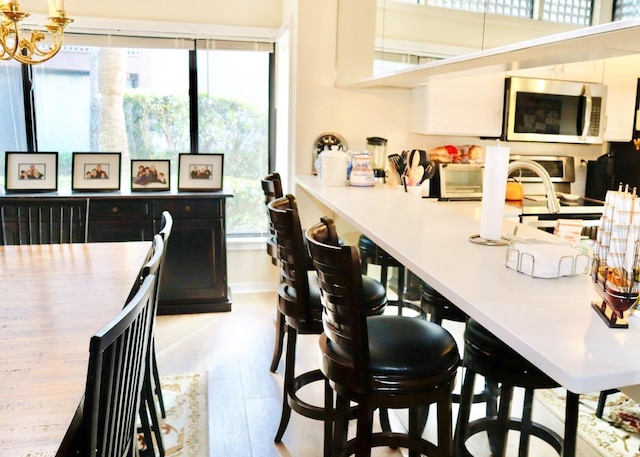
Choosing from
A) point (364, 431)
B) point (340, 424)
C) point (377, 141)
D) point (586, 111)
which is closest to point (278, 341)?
point (340, 424)

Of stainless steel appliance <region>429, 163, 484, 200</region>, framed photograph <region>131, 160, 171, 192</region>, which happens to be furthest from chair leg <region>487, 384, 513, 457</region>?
framed photograph <region>131, 160, 171, 192</region>

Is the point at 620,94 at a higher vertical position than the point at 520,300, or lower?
higher

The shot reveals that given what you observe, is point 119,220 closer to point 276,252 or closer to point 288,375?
point 276,252

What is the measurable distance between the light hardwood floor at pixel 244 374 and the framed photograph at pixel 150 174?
→ 3.11ft

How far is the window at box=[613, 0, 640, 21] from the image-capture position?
1372 mm

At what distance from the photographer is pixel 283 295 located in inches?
87.0

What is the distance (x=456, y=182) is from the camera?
147 inches

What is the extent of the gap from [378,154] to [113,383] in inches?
112

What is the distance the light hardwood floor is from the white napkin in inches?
24.7

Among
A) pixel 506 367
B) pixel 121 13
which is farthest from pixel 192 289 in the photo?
pixel 506 367

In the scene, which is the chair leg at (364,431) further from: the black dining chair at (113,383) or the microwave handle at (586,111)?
the microwave handle at (586,111)

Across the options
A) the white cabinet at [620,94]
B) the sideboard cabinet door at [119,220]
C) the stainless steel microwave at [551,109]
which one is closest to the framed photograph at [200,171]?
the sideboard cabinet door at [119,220]

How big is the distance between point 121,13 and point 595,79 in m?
3.42

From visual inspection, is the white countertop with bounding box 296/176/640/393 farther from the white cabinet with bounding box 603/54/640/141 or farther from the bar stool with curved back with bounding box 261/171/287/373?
the white cabinet with bounding box 603/54/640/141
